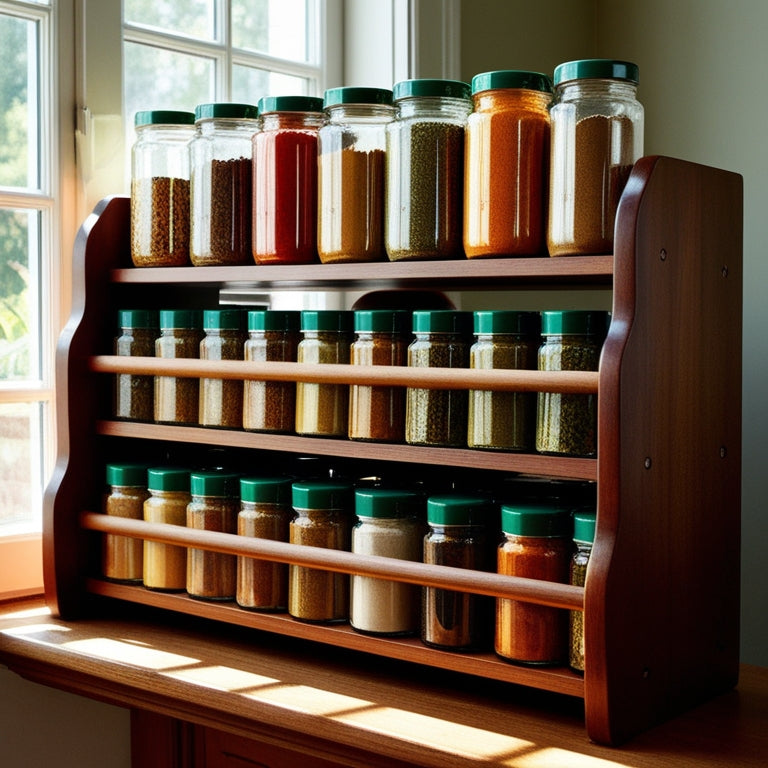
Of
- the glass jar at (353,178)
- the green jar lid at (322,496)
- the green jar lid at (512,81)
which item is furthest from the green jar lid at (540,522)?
the green jar lid at (512,81)

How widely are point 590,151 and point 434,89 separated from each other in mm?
204

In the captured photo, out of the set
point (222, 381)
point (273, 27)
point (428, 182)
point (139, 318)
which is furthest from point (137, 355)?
point (273, 27)

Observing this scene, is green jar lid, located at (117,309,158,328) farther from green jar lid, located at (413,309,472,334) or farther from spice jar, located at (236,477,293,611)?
green jar lid, located at (413,309,472,334)

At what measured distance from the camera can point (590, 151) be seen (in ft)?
3.72

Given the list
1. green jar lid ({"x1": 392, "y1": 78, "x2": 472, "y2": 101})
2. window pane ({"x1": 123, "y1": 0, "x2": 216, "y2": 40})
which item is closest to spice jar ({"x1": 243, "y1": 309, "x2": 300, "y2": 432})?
green jar lid ({"x1": 392, "y1": 78, "x2": 472, "y2": 101})

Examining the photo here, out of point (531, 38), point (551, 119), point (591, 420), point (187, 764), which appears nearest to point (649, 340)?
point (591, 420)

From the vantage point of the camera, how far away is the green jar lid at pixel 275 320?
1380 mm

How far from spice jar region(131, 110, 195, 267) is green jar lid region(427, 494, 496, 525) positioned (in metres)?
0.49

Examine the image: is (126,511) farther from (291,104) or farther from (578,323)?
(578,323)

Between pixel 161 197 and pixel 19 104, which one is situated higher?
pixel 19 104

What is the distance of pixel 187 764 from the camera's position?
5.00 feet

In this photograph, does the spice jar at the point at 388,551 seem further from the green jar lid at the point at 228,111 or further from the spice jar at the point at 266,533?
the green jar lid at the point at 228,111

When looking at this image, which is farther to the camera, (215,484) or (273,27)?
(273,27)

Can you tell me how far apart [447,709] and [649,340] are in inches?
17.6
